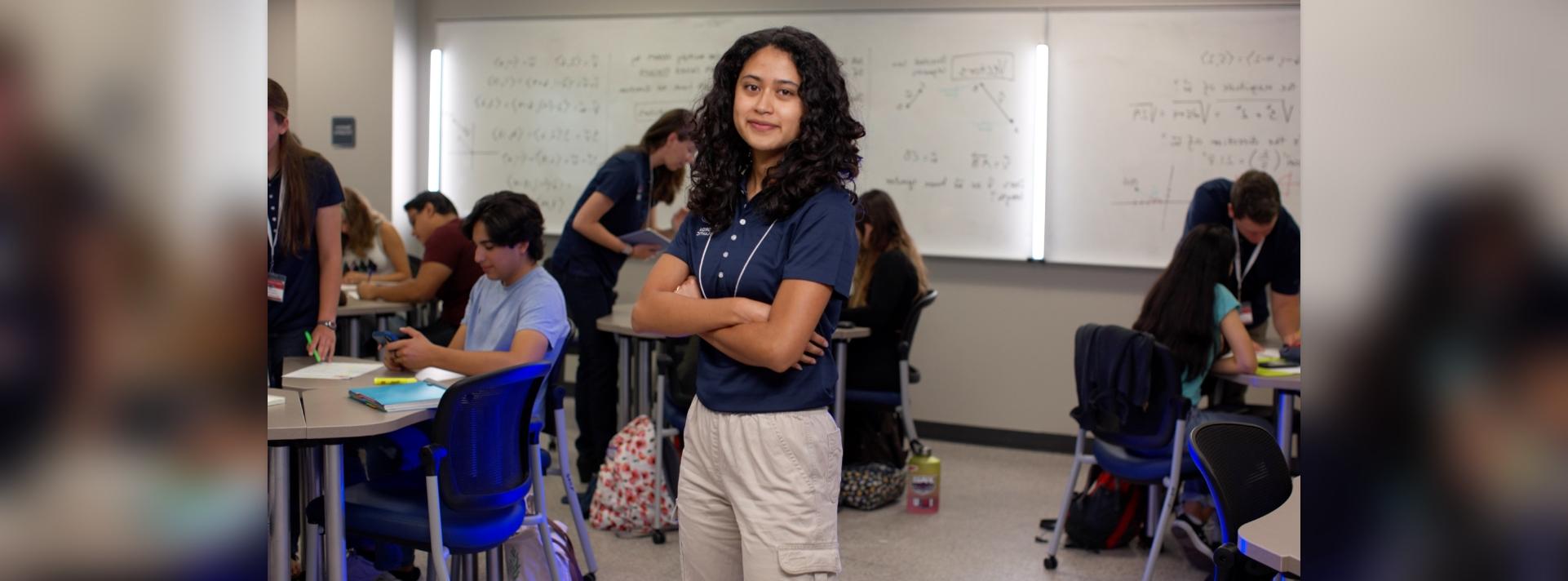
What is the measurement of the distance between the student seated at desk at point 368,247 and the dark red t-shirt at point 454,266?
3.07ft

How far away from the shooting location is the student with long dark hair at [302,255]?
9.36 feet

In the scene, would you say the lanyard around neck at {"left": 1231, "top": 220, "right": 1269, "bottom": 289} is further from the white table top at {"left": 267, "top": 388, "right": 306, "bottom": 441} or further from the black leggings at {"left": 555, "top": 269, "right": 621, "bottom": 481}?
the white table top at {"left": 267, "top": 388, "right": 306, "bottom": 441}

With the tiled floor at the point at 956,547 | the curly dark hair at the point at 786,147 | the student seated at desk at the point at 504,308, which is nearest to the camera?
the curly dark hair at the point at 786,147

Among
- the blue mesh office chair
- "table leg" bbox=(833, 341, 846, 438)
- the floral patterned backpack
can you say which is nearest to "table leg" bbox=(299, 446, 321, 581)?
the floral patterned backpack

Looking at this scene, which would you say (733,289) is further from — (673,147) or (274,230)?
(673,147)

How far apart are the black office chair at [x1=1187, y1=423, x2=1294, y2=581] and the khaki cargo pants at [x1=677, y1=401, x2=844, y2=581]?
2.28 ft

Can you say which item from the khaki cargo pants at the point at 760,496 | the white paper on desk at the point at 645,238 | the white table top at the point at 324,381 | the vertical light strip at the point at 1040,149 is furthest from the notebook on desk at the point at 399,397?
the vertical light strip at the point at 1040,149

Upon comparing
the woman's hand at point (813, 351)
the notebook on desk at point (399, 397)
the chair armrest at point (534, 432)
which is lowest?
the chair armrest at point (534, 432)

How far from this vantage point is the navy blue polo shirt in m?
4.32

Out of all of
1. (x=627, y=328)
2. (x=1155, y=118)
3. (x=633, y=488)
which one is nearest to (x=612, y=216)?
(x=627, y=328)

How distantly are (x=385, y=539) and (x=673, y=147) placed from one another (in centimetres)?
215

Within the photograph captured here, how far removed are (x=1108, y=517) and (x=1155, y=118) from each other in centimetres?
215

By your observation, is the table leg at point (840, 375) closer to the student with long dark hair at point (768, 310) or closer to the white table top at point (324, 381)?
the white table top at point (324, 381)

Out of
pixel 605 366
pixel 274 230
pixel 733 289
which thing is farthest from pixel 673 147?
pixel 733 289
